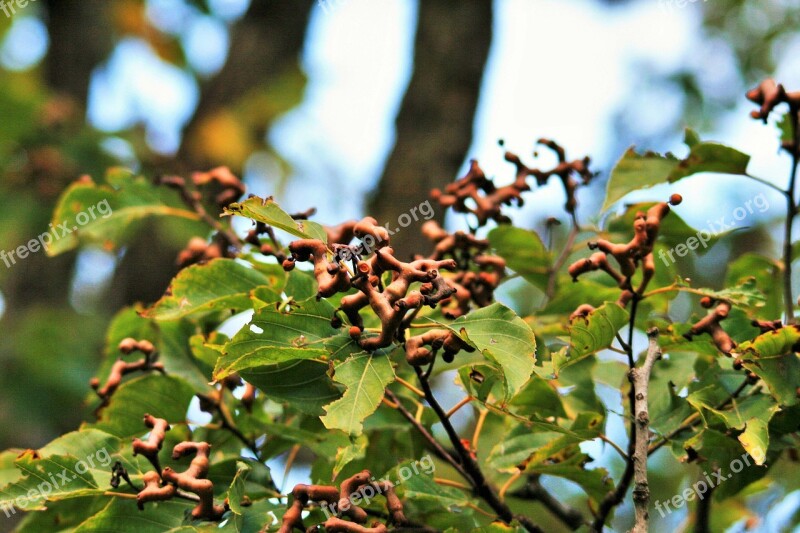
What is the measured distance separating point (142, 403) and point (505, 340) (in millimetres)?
812

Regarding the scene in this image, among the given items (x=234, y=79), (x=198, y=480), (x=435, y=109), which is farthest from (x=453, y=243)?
(x=234, y=79)

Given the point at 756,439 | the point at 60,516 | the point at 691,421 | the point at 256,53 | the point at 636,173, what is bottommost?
the point at 756,439

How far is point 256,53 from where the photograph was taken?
5.83m

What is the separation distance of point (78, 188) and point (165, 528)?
3.26ft

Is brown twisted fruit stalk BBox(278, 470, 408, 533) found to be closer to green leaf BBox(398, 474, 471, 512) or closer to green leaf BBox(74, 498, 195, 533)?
green leaf BBox(398, 474, 471, 512)

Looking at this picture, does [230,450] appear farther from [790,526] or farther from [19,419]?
[19,419]

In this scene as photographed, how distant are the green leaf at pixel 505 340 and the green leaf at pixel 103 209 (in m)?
1.00

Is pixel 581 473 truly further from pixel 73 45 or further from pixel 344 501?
pixel 73 45

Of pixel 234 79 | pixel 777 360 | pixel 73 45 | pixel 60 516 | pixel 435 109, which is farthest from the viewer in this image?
pixel 73 45

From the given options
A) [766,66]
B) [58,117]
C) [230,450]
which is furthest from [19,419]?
[766,66]

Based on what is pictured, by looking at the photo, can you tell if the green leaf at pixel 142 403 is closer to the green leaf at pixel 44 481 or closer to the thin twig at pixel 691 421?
the green leaf at pixel 44 481

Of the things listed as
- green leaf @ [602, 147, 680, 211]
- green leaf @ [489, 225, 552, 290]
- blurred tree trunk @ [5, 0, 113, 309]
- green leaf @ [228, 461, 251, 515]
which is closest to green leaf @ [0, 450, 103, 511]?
green leaf @ [228, 461, 251, 515]

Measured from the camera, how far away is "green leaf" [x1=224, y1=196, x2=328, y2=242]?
124 centimetres

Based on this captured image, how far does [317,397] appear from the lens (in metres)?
1.41
